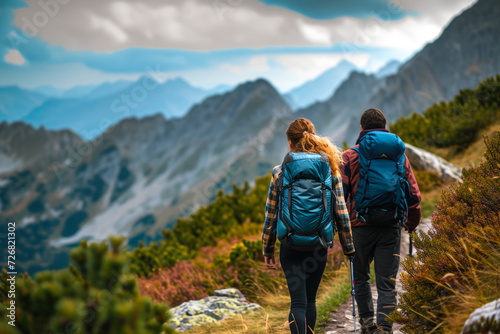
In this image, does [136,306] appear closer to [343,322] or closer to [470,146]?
[343,322]

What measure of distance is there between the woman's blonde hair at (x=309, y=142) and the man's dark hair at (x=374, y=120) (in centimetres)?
Result: 56

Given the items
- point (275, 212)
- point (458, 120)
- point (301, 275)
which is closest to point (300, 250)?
point (301, 275)

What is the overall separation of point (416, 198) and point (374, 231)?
0.53 metres

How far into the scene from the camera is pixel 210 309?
6047mm

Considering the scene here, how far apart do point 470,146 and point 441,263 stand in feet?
38.3

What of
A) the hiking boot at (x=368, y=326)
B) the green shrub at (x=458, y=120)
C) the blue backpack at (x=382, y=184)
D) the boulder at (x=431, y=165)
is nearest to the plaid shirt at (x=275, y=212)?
the blue backpack at (x=382, y=184)

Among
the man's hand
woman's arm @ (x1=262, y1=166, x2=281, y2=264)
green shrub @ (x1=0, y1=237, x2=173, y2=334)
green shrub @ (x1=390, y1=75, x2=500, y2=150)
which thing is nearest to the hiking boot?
the man's hand

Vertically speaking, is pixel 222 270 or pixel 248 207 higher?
pixel 248 207

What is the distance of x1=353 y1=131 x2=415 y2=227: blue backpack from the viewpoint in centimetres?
370

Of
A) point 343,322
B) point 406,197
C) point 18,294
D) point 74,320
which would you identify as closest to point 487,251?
point 406,197

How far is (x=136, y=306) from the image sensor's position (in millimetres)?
1801

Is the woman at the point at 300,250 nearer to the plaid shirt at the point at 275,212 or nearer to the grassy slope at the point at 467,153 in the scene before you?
the plaid shirt at the point at 275,212

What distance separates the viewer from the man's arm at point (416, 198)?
12.6ft

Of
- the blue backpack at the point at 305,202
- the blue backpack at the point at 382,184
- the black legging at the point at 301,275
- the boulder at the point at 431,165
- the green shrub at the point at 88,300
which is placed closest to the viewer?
the green shrub at the point at 88,300
